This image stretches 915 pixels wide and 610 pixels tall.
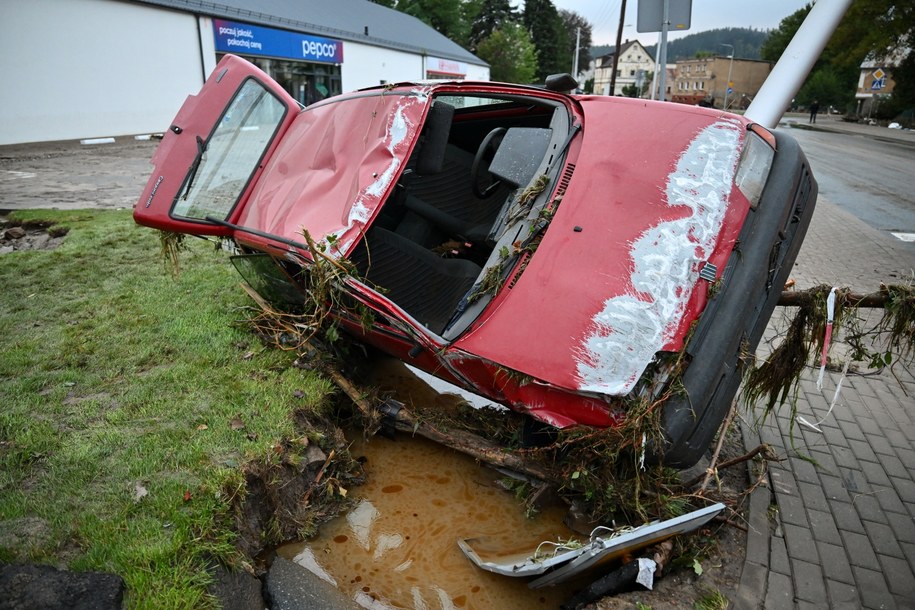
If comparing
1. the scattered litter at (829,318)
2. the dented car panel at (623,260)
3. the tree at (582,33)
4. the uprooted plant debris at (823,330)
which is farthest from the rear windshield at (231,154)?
the tree at (582,33)

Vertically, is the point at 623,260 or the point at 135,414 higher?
the point at 623,260

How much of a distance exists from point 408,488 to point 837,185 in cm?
1257

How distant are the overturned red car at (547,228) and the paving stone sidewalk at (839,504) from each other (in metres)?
0.68

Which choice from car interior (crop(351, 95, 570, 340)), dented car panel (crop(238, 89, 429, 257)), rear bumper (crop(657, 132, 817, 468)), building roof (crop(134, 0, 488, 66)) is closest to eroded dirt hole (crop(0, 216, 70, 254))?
dented car panel (crop(238, 89, 429, 257))

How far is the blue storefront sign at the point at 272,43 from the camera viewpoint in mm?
21188

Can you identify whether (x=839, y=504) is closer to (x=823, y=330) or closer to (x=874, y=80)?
(x=823, y=330)

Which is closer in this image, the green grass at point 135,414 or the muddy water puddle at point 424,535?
the green grass at point 135,414

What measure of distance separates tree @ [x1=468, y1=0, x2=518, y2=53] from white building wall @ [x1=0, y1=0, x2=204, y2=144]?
48.7 metres

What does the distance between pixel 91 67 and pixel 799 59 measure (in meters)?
18.2

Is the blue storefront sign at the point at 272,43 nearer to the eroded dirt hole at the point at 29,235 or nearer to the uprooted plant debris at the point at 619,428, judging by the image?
the eroded dirt hole at the point at 29,235

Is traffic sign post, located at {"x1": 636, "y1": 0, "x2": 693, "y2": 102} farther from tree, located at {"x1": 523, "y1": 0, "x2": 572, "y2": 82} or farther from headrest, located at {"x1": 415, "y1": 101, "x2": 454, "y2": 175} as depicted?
tree, located at {"x1": 523, "y1": 0, "x2": 572, "y2": 82}

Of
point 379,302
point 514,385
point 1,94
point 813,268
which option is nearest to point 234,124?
point 379,302

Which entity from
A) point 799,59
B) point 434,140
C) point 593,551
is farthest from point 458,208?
point 799,59

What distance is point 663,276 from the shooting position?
2869mm
